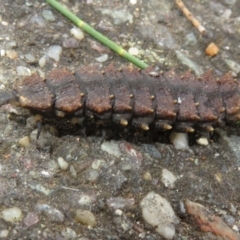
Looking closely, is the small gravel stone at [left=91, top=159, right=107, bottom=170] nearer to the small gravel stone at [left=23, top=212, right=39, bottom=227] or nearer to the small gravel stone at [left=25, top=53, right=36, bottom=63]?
the small gravel stone at [left=23, top=212, right=39, bottom=227]

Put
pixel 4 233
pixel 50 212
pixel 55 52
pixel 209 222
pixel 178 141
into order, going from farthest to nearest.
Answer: pixel 55 52 < pixel 178 141 < pixel 209 222 < pixel 50 212 < pixel 4 233

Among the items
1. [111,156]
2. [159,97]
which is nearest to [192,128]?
[159,97]

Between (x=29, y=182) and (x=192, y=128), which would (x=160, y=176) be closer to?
(x=192, y=128)

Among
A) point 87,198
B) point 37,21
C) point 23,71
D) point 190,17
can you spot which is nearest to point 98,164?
point 87,198

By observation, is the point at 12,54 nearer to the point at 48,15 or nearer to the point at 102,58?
the point at 48,15

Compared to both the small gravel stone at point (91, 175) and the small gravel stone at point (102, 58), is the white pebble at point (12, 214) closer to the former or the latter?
the small gravel stone at point (91, 175)

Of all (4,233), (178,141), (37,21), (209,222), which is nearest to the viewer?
(4,233)

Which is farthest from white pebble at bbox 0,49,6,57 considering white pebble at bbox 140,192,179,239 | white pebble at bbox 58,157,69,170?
white pebble at bbox 140,192,179,239
